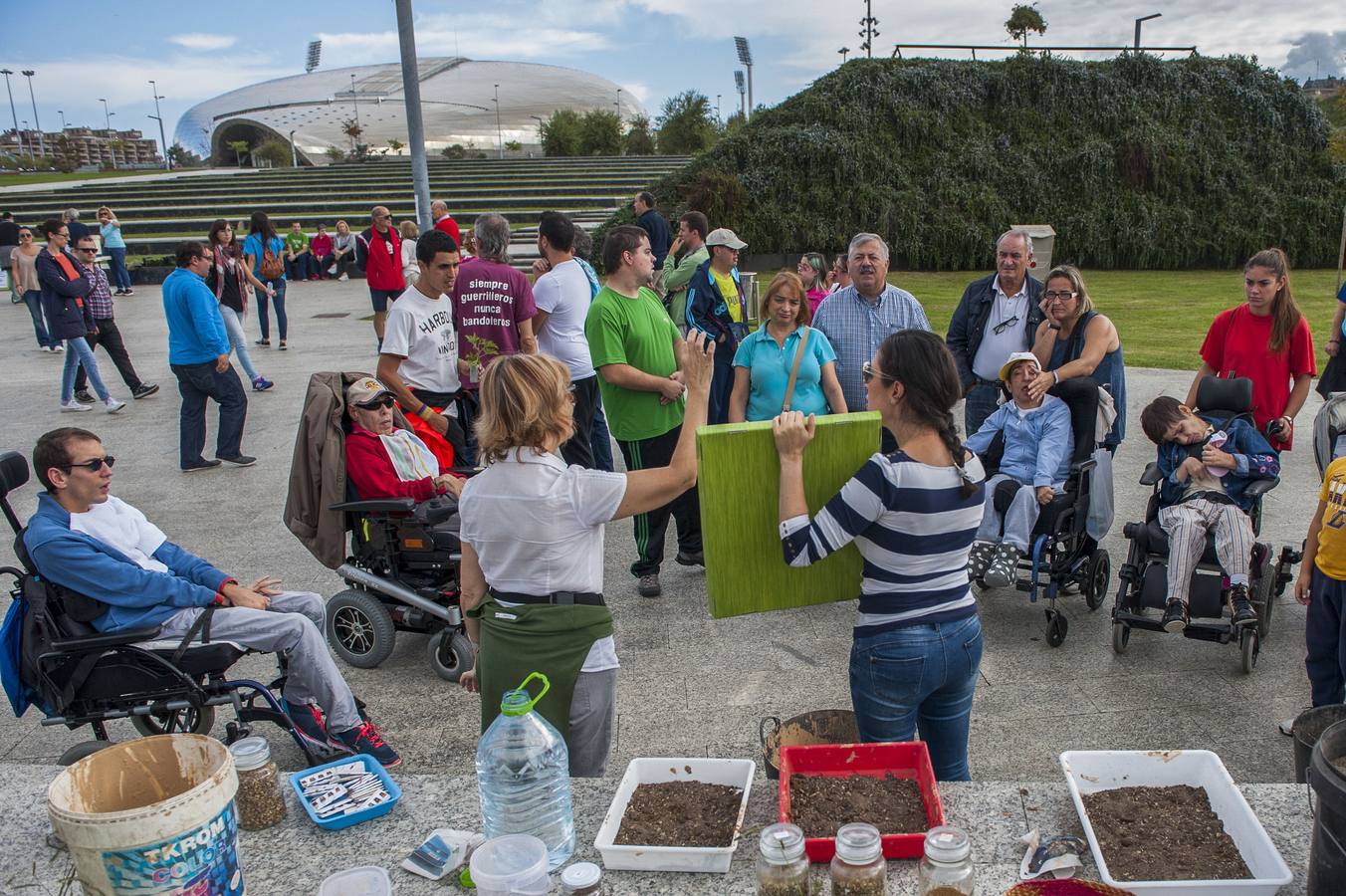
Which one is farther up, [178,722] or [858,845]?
[858,845]

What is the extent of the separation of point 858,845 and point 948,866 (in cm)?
16

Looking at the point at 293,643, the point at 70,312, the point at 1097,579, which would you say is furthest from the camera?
the point at 70,312

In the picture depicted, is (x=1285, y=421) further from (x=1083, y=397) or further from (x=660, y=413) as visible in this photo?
(x=660, y=413)

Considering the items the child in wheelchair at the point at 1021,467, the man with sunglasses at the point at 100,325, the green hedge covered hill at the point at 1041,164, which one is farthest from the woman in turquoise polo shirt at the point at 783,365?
the green hedge covered hill at the point at 1041,164

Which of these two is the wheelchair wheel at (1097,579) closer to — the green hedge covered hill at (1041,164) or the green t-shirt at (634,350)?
the green t-shirt at (634,350)

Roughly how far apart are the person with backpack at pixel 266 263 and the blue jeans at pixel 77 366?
10.4 feet

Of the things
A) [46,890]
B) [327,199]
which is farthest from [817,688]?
[327,199]

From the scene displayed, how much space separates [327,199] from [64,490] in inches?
1435

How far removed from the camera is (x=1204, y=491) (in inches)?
185

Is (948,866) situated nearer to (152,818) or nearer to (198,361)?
(152,818)

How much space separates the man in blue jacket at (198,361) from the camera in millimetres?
7680

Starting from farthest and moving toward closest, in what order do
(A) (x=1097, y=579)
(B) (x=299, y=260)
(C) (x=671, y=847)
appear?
(B) (x=299, y=260)
(A) (x=1097, y=579)
(C) (x=671, y=847)

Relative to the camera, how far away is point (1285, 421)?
5.24 metres

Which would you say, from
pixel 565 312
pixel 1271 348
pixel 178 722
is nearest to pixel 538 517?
pixel 178 722
